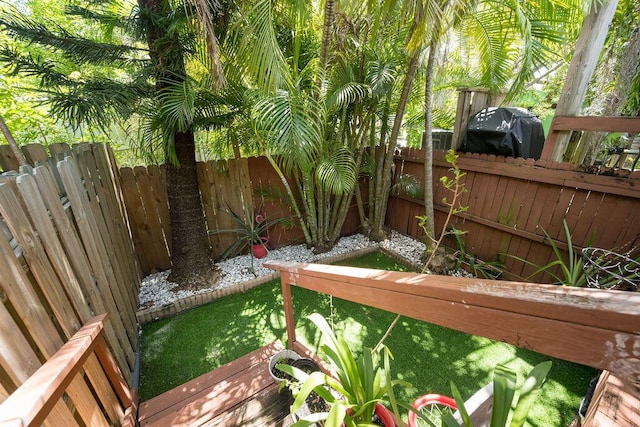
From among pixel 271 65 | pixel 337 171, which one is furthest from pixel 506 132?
pixel 271 65

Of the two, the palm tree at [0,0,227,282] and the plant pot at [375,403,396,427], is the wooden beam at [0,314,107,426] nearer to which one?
the plant pot at [375,403,396,427]

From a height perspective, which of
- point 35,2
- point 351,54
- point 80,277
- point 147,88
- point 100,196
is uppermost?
point 35,2

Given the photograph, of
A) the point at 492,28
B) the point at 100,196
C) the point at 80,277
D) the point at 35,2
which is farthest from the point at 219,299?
the point at 35,2

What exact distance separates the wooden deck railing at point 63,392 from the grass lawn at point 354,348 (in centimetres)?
58

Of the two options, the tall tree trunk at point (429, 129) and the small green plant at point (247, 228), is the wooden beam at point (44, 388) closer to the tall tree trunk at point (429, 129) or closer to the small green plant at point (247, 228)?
the small green plant at point (247, 228)

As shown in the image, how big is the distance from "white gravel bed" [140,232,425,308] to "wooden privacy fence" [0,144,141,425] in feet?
2.83

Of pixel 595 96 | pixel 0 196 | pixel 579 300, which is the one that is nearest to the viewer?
pixel 579 300

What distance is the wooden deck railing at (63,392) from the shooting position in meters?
0.63

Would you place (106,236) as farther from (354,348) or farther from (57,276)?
(354,348)

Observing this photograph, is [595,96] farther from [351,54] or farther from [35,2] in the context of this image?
[35,2]

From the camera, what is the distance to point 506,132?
9.18 ft

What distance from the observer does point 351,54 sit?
2920 mm

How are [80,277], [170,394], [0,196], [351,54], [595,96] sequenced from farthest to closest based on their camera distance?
[595,96] < [351,54] < [170,394] < [80,277] < [0,196]

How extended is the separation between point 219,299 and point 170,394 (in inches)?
51.4
